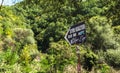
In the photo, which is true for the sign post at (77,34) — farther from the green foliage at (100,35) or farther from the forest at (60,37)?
the green foliage at (100,35)

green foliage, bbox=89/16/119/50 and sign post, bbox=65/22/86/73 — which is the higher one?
green foliage, bbox=89/16/119/50

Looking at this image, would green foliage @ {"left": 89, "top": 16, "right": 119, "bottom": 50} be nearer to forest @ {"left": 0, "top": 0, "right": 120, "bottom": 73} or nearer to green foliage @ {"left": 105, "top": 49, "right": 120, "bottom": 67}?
forest @ {"left": 0, "top": 0, "right": 120, "bottom": 73}

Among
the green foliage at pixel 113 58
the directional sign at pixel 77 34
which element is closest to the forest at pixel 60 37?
the green foliage at pixel 113 58

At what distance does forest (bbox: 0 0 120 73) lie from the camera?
6.63 metres

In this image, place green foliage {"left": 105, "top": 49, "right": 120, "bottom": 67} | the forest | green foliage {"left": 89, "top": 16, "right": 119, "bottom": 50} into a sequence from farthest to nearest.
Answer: green foliage {"left": 89, "top": 16, "right": 119, "bottom": 50} < green foliage {"left": 105, "top": 49, "right": 120, "bottom": 67} < the forest

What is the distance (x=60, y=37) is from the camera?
58.5 metres

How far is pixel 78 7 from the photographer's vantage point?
251 inches

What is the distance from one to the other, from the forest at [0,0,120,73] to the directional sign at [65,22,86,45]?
1.10 feet

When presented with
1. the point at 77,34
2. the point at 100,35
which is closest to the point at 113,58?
the point at 100,35

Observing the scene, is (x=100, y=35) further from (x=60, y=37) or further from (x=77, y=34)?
(x=77, y=34)

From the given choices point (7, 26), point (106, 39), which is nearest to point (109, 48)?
point (106, 39)

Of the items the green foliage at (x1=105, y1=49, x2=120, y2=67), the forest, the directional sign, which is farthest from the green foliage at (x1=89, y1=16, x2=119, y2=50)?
the directional sign

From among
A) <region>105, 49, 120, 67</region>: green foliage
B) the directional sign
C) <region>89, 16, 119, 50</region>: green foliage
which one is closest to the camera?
the directional sign

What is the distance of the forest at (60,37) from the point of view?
21.8 ft
